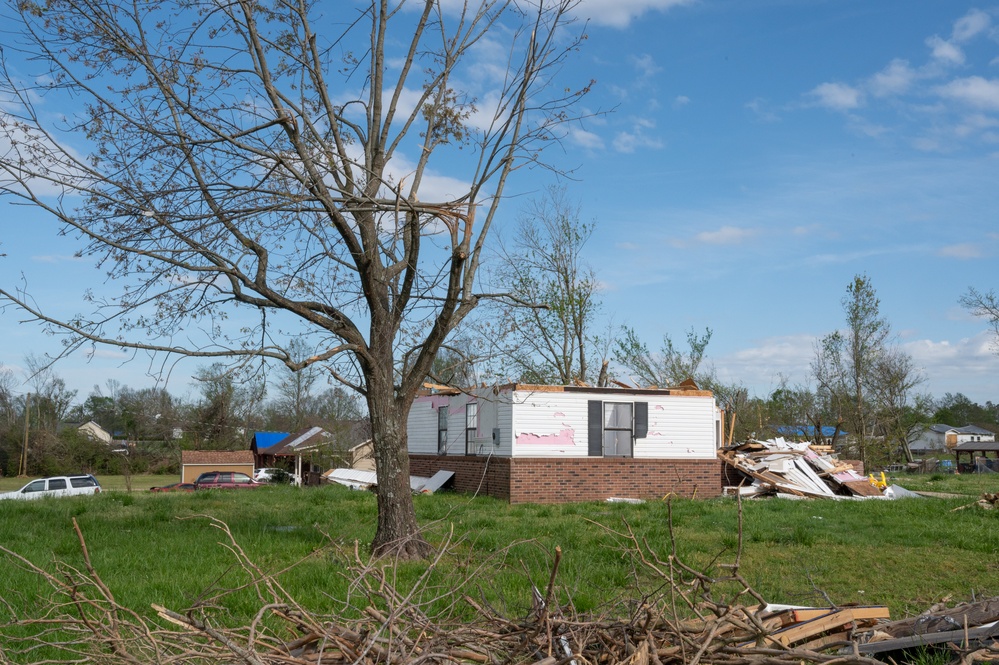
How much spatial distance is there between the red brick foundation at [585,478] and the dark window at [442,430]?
192 centimetres

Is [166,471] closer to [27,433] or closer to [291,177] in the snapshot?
[27,433]

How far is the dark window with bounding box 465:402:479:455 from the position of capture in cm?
2330

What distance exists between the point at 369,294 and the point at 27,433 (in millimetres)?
49792

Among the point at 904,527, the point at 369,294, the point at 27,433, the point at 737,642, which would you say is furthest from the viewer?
the point at 27,433

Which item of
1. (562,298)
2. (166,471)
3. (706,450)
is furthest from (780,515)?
(166,471)

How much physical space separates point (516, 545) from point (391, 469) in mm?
1883

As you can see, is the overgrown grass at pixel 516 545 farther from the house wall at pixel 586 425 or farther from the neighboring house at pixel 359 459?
the neighboring house at pixel 359 459

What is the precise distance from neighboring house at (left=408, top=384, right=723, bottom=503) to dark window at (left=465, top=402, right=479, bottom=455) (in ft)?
0.10

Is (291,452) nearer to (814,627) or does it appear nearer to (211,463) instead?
(211,463)

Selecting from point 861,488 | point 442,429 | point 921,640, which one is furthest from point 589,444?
point 921,640

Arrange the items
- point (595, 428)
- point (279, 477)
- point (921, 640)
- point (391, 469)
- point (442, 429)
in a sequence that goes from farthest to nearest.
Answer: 1. point (279, 477)
2. point (442, 429)
3. point (595, 428)
4. point (391, 469)
5. point (921, 640)

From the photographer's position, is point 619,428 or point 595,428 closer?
point 595,428

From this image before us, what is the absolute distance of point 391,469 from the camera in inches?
416

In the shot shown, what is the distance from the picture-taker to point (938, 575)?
32.4 ft
